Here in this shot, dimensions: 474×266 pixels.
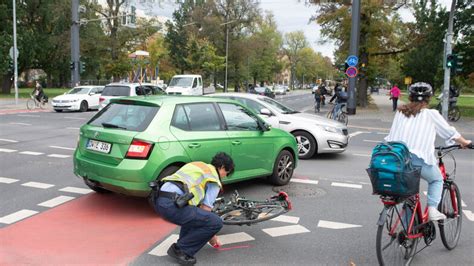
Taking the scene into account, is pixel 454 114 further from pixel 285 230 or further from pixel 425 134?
pixel 425 134

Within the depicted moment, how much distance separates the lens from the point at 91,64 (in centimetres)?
4959

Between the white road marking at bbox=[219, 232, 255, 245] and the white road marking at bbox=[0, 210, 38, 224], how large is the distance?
100 inches

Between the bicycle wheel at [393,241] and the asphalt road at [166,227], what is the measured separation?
37 cm

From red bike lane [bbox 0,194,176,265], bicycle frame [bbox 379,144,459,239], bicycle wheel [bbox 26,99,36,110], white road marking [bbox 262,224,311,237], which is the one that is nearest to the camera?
bicycle frame [bbox 379,144,459,239]

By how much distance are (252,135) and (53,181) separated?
348 centimetres

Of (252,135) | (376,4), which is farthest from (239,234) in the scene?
(376,4)

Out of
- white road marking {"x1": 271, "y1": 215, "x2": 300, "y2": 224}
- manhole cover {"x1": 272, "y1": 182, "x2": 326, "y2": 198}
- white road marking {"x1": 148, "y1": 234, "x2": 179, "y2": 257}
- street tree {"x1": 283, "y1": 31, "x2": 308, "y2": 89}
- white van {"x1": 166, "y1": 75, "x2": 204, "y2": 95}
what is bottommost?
white road marking {"x1": 148, "y1": 234, "x2": 179, "y2": 257}

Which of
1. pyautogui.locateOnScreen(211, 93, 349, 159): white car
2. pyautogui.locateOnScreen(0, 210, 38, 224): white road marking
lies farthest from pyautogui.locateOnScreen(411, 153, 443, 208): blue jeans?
pyautogui.locateOnScreen(211, 93, 349, 159): white car

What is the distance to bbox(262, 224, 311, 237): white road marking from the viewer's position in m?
5.22

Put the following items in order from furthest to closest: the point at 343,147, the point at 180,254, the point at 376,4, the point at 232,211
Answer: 1. the point at 376,4
2. the point at 343,147
3. the point at 232,211
4. the point at 180,254

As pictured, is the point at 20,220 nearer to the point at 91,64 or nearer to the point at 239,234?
the point at 239,234

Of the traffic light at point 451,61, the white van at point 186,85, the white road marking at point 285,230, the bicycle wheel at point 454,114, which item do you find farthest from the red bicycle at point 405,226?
the white van at point 186,85

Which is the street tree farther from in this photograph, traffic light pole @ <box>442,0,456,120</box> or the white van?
traffic light pole @ <box>442,0,456,120</box>

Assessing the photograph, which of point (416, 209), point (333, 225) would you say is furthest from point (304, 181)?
point (416, 209)
